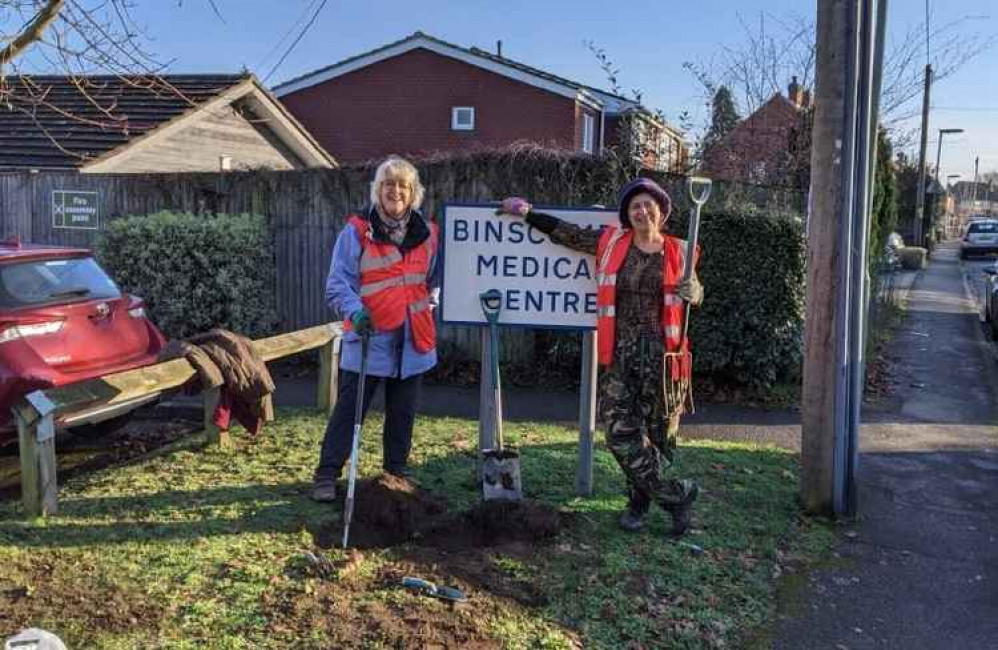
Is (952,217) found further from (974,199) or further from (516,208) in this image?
(516,208)

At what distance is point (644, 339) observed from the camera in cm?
464

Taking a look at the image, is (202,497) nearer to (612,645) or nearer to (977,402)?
(612,645)

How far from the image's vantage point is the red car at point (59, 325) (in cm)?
558

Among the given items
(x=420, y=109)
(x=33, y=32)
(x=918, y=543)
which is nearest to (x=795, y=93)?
(x=918, y=543)

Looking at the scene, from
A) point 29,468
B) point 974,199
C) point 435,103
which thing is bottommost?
point 29,468

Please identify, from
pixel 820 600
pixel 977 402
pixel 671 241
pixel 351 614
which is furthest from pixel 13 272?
pixel 977 402

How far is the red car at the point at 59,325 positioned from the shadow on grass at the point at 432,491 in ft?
2.88

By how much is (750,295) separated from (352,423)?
5.22 meters

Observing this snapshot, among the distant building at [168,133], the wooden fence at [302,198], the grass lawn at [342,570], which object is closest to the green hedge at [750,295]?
the wooden fence at [302,198]

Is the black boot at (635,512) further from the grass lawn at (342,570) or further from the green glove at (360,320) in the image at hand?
the green glove at (360,320)

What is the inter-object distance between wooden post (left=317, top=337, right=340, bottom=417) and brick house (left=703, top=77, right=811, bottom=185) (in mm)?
7358

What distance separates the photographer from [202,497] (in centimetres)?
507

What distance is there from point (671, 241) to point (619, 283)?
34 cm

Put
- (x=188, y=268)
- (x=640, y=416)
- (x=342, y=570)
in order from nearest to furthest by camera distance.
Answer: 1. (x=342, y=570)
2. (x=640, y=416)
3. (x=188, y=268)
